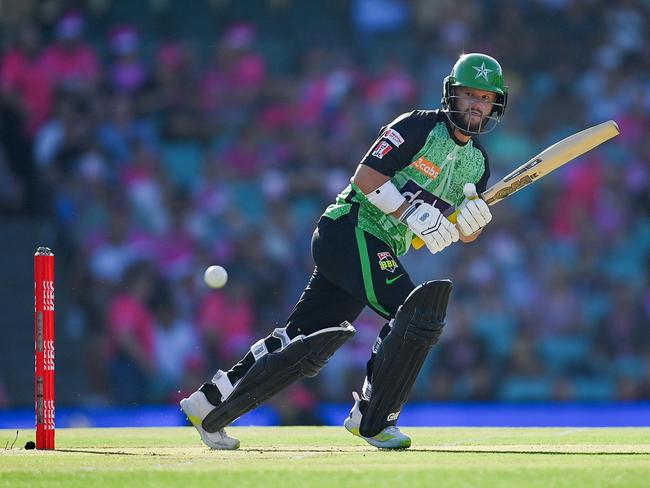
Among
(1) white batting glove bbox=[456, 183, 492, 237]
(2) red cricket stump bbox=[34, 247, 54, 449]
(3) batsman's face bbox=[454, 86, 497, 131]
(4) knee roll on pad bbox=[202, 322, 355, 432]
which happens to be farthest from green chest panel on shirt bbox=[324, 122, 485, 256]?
(2) red cricket stump bbox=[34, 247, 54, 449]

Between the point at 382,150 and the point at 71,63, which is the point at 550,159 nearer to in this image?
the point at 382,150

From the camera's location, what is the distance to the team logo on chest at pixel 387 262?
607cm

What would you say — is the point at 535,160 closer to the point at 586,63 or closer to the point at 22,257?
the point at 22,257

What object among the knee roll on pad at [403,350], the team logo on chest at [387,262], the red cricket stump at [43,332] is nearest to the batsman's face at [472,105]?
the team logo on chest at [387,262]

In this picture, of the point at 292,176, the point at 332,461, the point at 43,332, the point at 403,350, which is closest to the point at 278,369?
the point at 403,350

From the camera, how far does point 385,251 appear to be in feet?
20.2

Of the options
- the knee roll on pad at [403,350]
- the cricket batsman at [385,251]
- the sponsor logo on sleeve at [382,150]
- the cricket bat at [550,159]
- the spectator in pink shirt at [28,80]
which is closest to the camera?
the knee roll on pad at [403,350]

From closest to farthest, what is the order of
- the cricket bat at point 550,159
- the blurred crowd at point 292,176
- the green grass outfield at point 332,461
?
1. the green grass outfield at point 332,461
2. the cricket bat at point 550,159
3. the blurred crowd at point 292,176

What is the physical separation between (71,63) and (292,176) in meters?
2.67

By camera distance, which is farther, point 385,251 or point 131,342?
point 131,342

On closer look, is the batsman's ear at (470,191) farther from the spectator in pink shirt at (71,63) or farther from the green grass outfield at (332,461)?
the spectator in pink shirt at (71,63)

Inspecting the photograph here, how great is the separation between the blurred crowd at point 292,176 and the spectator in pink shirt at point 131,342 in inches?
0.8

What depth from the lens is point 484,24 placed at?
15039 mm

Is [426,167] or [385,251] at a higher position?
[426,167]
